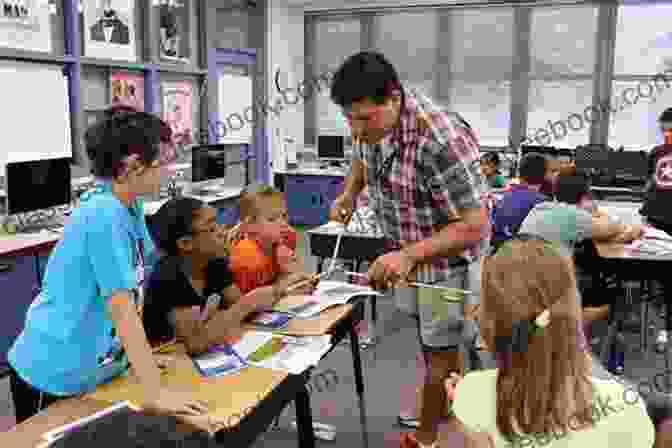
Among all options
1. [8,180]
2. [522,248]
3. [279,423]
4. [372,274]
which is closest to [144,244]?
[372,274]

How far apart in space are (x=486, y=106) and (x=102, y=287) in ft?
24.0

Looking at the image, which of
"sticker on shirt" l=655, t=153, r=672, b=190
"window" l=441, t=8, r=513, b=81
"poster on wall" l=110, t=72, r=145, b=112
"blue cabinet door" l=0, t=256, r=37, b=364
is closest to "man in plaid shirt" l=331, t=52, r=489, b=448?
"blue cabinet door" l=0, t=256, r=37, b=364

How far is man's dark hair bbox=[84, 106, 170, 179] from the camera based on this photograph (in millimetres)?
1522

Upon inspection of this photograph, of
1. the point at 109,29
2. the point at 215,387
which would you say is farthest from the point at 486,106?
the point at 215,387

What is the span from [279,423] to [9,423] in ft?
4.21

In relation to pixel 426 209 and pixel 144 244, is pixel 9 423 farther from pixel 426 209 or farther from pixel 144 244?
pixel 426 209

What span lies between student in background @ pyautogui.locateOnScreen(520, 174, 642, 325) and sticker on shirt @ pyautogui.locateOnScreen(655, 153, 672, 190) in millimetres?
837

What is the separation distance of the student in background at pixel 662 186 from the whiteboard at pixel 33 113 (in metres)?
4.42

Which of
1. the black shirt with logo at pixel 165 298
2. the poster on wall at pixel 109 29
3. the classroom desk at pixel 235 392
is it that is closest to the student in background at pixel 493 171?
the poster on wall at pixel 109 29

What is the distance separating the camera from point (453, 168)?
2.11 meters

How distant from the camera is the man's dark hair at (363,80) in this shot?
1.93m

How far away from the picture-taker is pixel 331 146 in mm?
8125

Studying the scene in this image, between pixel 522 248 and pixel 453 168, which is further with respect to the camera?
pixel 453 168

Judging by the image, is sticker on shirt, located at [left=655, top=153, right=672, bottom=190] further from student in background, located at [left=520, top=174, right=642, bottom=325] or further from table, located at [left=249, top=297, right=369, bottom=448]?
table, located at [left=249, top=297, right=369, bottom=448]
